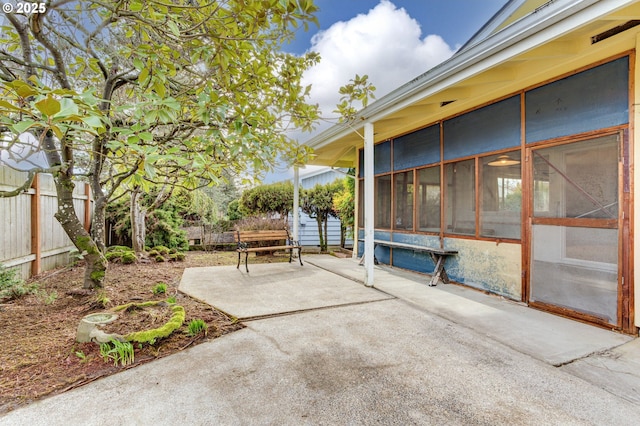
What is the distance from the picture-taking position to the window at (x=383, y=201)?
6.71 meters

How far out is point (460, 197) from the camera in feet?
16.1

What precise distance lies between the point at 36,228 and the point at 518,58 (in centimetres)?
708

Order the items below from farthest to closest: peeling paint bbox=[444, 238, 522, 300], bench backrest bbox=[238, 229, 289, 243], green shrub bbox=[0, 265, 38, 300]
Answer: bench backrest bbox=[238, 229, 289, 243] < peeling paint bbox=[444, 238, 522, 300] < green shrub bbox=[0, 265, 38, 300]

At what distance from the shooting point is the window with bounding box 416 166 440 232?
17.7ft

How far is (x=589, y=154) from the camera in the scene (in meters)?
3.28

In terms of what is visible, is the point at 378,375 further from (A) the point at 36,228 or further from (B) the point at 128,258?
(B) the point at 128,258

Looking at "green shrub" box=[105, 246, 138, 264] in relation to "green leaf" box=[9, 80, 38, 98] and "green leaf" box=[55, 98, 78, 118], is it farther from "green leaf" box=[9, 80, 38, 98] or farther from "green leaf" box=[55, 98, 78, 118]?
"green leaf" box=[55, 98, 78, 118]

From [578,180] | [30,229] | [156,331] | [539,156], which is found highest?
[539,156]

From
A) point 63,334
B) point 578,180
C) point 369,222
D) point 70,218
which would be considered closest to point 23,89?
point 63,334

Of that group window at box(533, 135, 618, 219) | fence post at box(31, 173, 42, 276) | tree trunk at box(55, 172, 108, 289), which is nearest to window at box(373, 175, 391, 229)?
window at box(533, 135, 618, 219)

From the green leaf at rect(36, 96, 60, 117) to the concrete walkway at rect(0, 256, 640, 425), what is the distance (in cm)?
170

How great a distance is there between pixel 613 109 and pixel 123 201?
9617mm

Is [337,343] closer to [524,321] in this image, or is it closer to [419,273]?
[524,321]

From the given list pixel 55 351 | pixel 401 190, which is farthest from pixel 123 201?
pixel 401 190
